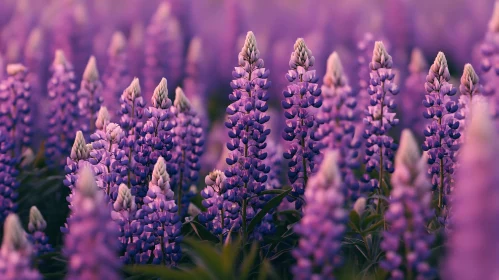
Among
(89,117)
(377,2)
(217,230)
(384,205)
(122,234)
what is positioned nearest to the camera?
(122,234)

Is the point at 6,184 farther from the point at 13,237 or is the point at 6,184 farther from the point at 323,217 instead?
the point at 323,217

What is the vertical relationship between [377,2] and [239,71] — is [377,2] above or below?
above

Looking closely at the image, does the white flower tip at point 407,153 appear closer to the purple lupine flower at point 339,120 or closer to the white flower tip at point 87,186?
the purple lupine flower at point 339,120

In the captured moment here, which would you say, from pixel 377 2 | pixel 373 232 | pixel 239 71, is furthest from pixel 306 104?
pixel 377 2

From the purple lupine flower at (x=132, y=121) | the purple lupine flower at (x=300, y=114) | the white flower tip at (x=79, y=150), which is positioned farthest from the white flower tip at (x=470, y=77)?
the white flower tip at (x=79, y=150)

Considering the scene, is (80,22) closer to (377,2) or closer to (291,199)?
(291,199)

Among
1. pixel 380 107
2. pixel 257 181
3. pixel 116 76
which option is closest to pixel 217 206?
pixel 257 181
